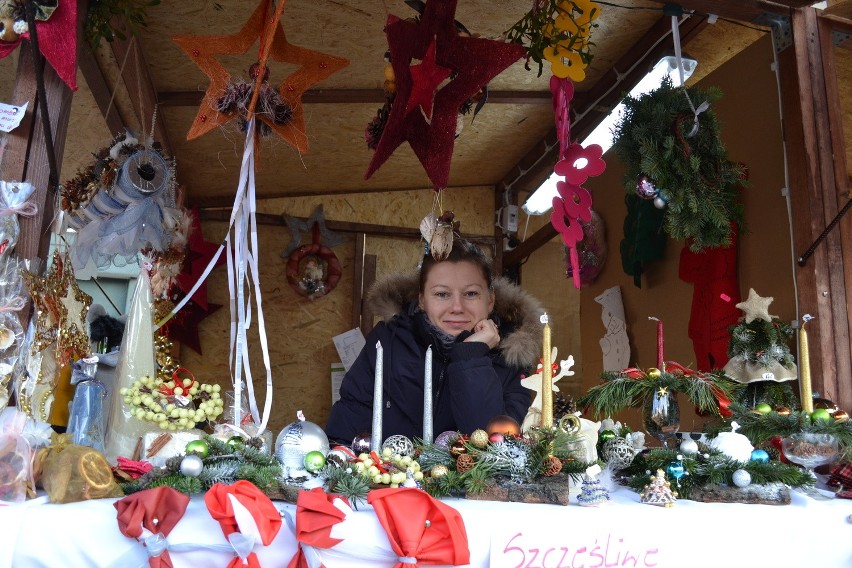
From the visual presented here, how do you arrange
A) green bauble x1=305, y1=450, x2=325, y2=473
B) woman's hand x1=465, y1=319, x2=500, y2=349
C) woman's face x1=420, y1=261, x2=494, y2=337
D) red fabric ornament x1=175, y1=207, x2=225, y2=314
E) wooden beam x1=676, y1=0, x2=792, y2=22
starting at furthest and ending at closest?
1. red fabric ornament x1=175, y1=207, x2=225, y2=314
2. woman's face x1=420, y1=261, x2=494, y2=337
3. wooden beam x1=676, y1=0, x2=792, y2=22
4. woman's hand x1=465, y1=319, x2=500, y2=349
5. green bauble x1=305, y1=450, x2=325, y2=473

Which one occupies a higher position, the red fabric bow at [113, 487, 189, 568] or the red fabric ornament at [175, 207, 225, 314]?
the red fabric ornament at [175, 207, 225, 314]

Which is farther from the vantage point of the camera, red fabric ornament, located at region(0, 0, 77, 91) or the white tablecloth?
red fabric ornament, located at region(0, 0, 77, 91)

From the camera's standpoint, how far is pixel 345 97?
3.57 metres

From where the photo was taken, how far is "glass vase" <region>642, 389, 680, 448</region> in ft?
5.89

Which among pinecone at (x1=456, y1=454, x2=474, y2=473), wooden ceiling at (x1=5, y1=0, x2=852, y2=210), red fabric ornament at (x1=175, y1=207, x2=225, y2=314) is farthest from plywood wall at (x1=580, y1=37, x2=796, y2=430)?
red fabric ornament at (x1=175, y1=207, x2=225, y2=314)

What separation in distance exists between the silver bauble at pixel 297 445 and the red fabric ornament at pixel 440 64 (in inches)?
36.8

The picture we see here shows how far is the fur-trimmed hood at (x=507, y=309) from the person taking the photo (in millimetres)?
2607

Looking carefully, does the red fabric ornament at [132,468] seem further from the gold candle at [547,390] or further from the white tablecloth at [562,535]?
the gold candle at [547,390]

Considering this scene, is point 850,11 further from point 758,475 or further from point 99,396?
point 99,396

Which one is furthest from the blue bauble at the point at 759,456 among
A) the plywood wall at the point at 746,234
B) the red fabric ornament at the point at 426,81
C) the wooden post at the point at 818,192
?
the red fabric ornament at the point at 426,81

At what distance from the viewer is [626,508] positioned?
146 cm

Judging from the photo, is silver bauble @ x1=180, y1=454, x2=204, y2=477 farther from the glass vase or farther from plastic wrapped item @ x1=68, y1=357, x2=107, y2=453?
the glass vase

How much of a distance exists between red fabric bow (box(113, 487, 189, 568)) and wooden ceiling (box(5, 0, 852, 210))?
4.68 ft

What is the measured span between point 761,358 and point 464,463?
1.33 meters
